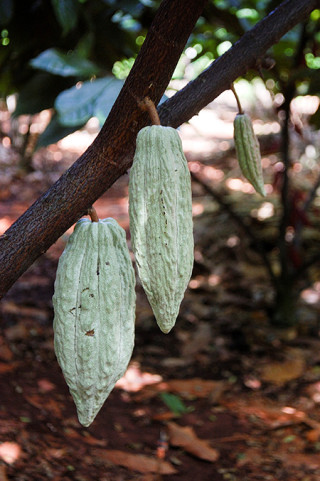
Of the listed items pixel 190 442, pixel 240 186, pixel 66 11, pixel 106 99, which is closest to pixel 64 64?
pixel 66 11

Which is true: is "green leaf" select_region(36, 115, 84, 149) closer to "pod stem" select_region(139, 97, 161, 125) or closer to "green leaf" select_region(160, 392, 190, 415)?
"pod stem" select_region(139, 97, 161, 125)

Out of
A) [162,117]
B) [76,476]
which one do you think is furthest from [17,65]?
[76,476]

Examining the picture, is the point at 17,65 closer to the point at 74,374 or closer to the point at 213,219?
the point at 74,374

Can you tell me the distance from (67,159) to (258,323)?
135 inches

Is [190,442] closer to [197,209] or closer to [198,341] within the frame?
[198,341]

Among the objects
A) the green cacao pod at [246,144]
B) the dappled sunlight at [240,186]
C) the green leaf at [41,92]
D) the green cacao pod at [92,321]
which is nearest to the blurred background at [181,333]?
the green leaf at [41,92]

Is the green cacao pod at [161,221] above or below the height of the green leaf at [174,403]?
above

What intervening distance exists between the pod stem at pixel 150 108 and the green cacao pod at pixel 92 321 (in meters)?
0.18

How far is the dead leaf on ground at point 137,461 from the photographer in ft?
5.18

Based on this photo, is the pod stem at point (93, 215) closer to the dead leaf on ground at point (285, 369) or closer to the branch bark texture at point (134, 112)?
the branch bark texture at point (134, 112)

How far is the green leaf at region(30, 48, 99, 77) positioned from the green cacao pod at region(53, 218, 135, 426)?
0.78m

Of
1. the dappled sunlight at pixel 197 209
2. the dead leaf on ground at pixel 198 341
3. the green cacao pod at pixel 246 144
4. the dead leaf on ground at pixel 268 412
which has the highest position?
the dappled sunlight at pixel 197 209

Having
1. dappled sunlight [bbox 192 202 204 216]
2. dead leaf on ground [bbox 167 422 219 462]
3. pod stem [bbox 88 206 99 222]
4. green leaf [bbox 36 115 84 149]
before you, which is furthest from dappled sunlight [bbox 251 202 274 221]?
pod stem [bbox 88 206 99 222]

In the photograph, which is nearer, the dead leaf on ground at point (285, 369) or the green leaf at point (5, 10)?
the green leaf at point (5, 10)
